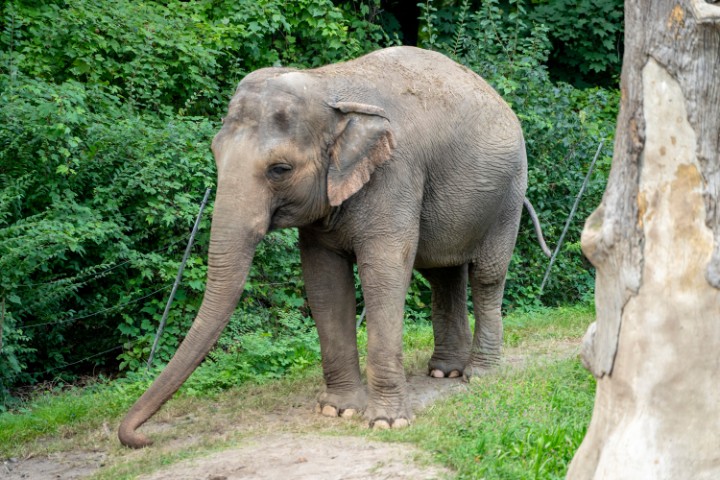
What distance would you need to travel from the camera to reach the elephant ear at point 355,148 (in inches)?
281

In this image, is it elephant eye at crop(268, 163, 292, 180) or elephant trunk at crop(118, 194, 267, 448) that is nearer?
elephant trunk at crop(118, 194, 267, 448)

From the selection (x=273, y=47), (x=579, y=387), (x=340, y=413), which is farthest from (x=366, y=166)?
(x=273, y=47)

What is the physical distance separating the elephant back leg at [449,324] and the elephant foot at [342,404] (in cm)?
125

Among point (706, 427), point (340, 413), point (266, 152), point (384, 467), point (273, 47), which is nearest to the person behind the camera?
point (706, 427)

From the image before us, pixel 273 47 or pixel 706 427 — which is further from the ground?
pixel 273 47

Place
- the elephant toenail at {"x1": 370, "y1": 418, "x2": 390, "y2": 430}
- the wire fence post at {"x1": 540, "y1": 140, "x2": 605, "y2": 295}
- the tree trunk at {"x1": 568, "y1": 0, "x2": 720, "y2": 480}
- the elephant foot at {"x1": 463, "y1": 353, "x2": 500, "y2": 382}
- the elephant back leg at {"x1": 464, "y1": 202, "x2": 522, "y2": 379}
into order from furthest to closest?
the wire fence post at {"x1": 540, "y1": 140, "x2": 605, "y2": 295} → the elephant foot at {"x1": 463, "y1": 353, "x2": 500, "y2": 382} → the elephant back leg at {"x1": 464, "y1": 202, "x2": 522, "y2": 379} → the elephant toenail at {"x1": 370, "y1": 418, "x2": 390, "y2": 430} → the tree trunk at {"x1": 568, "y1": 0, "x2": 720, "y2": 480}

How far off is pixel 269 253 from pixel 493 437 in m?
5.14

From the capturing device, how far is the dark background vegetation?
9.85m

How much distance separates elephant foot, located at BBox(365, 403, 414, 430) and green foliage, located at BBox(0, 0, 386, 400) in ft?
10.7

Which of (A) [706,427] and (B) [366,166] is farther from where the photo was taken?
(B) [366,166]

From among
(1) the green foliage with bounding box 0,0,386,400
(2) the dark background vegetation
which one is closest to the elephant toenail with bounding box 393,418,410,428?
(2) the dark background vegetation

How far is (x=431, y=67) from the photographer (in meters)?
7.98

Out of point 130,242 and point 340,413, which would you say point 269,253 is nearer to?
point 130,242

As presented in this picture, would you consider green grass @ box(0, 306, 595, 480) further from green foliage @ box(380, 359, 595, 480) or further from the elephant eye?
the elephant eye
